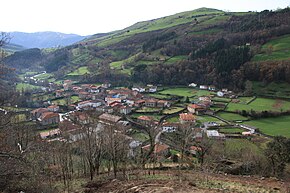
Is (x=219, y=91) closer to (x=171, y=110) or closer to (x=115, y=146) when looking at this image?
(x=171, y=110)

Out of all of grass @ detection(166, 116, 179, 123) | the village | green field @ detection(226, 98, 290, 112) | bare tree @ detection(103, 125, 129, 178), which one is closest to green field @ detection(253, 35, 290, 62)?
the village

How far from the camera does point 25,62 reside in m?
138

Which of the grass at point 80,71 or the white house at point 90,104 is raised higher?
the grass at point 80,71

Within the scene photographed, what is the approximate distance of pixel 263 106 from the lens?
56000 mm

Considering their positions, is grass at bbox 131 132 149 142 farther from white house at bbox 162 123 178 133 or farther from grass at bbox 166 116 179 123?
grass at bbox 166 116 179 123

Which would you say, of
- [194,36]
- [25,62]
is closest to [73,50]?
[25,62]

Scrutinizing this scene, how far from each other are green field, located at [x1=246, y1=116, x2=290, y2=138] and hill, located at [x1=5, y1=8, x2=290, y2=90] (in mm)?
23939

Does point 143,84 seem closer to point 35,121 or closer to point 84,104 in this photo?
point 84,104

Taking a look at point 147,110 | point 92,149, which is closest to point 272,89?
point 147,110

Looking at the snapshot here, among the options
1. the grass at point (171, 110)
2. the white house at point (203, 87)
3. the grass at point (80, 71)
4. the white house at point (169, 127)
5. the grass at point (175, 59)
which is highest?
the grass at point (175, 59)

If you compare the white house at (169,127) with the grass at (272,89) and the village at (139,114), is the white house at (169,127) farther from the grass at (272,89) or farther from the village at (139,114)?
the grass at (272,89)

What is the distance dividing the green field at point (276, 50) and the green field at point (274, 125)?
3273cm

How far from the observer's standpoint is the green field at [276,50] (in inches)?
3022

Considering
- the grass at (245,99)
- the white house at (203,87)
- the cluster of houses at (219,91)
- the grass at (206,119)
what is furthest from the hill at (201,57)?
the grass at (206,119)
